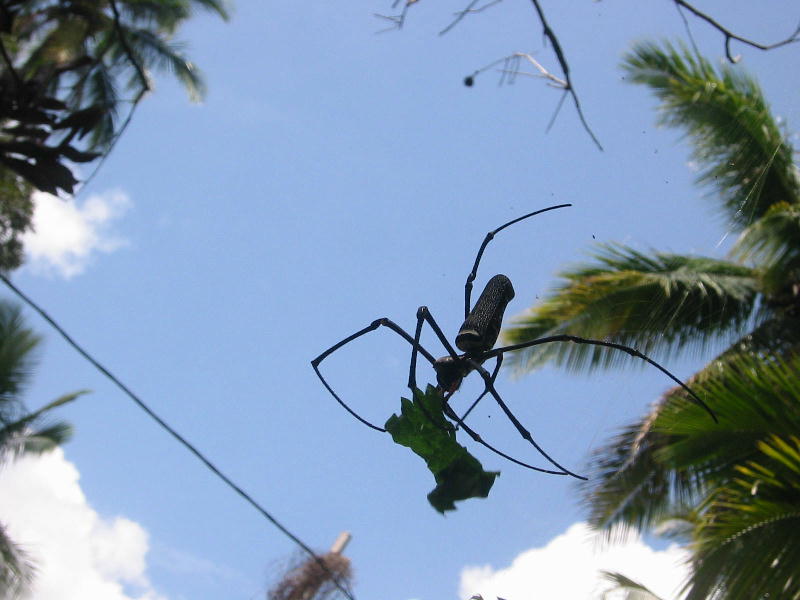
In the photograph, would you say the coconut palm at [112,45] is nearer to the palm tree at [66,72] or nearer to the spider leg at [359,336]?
the palm tree at [66,72]

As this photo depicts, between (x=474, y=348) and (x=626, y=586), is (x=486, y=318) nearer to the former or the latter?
(x=474, y=348)

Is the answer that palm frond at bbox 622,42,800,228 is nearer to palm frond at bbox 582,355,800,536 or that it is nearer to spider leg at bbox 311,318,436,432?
palm frond at bbox 582,355,800,536

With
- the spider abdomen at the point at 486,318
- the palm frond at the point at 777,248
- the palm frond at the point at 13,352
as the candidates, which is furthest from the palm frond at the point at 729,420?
the palm frond at the point at 13,352

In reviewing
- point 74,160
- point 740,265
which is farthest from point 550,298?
point 74,160

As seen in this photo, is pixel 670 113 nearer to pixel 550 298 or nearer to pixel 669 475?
pixel 550 298

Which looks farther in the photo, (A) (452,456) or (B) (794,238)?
(B) (794,238)

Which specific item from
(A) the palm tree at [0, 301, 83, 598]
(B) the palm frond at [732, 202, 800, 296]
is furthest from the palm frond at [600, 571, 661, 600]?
(A) the palm tree at [0, 301, 83, 598]

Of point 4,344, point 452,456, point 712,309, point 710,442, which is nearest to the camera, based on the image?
point 452,456
